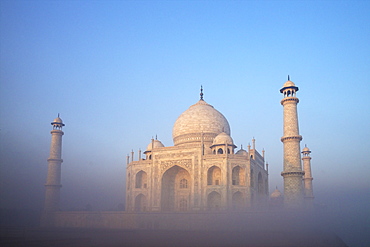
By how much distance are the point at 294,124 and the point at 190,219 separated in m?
9.28

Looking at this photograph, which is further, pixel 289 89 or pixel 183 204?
pixel 183 204

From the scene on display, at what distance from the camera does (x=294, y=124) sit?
23812 millimetres

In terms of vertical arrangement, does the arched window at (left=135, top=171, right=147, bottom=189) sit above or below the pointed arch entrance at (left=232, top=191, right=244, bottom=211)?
above

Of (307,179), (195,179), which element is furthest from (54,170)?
(307,179)

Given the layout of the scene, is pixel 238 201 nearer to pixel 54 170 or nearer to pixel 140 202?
pixel 140 202

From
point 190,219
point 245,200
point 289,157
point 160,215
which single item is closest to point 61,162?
point 160,215

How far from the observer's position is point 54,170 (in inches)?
1184

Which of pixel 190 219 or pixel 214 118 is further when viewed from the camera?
pixel 214 118

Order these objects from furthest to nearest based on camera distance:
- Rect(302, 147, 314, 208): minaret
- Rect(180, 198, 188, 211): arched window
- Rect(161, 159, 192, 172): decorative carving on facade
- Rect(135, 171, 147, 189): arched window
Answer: Rect(302, 147, 314, 208): minaret, Rect(135, 171, 147, 189): arched window, Rect(180, 198, 188, 211): arched window, Rect(161, 159, 192, 172): decorative carving on facade

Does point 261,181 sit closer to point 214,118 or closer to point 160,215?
point 214,118

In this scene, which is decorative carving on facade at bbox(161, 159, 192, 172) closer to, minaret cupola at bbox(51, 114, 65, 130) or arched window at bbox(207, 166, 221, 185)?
arched window at bbox(207, 166, 221, 185)

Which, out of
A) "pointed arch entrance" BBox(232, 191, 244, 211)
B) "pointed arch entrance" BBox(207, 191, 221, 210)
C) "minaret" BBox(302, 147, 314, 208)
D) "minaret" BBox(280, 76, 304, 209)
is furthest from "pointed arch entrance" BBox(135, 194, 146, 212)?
"minaret" BBox(302, 147, 314, 208)

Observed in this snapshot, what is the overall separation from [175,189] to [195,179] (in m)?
3.05

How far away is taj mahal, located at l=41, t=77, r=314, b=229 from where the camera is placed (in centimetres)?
2330
